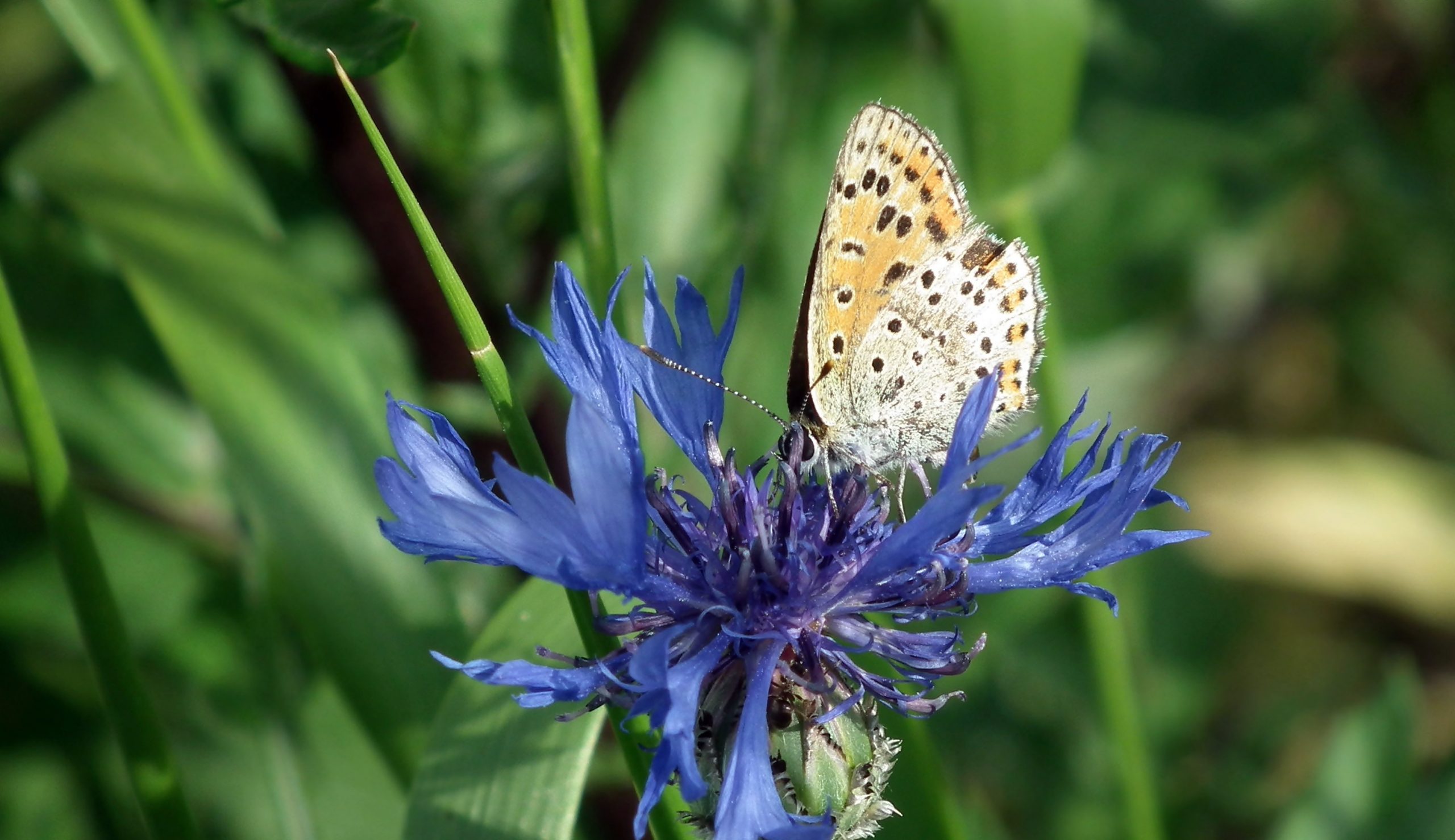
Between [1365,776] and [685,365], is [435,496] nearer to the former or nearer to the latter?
[685,365]

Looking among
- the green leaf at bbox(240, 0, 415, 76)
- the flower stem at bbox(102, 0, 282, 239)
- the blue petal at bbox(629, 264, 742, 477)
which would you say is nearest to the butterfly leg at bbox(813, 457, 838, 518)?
the blue petal at bbox(629, 264, 742, 477)

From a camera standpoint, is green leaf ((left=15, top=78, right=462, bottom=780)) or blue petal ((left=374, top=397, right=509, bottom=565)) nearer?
blue petal ((left=374, top=397, right=509, bottom=565))

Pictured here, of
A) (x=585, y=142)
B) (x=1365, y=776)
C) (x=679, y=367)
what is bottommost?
(x=1365, y=776)

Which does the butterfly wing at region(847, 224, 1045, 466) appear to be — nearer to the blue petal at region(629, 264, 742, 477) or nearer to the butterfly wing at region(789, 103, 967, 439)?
the butterfly wing at region(789, 103, 967, 439)

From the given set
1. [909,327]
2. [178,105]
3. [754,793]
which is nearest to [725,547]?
[754,793]

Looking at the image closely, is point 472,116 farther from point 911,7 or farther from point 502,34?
point 911,7

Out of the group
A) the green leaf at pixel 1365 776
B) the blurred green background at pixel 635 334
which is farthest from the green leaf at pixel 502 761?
the green leaf at pixel 1365 776
